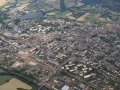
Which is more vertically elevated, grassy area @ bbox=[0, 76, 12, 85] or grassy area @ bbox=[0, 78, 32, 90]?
grassy area @ bbox=[0, 76, 12, 85]

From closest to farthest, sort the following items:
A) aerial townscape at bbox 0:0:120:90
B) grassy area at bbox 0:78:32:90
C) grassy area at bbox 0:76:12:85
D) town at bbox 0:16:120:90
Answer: grassy area at bbox 0:78:32:90
grassy area at bbox 0:76:12:85
aerial townscape at bbox 0:0:120:90
town at bbox 0:16:120:90

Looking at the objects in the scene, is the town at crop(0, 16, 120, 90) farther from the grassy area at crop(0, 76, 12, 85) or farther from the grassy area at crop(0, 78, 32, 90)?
the grassy area at crop(0, 76, 12, 85)

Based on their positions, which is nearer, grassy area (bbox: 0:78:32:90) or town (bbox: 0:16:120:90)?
grassy area (bbox: 0:78:32:90)

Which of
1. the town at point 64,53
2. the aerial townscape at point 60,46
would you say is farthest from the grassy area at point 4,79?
the town at point 64,53

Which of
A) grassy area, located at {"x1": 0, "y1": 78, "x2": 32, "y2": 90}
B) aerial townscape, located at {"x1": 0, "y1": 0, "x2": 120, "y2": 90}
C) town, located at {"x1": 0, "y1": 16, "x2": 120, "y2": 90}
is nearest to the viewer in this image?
grassy area, located at {"x1": 0, "y1": 78, "x2": 32, "y2": 90}

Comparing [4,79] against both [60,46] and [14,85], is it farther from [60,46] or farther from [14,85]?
[60,46]

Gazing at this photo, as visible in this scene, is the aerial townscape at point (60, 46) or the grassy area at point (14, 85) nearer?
the grassy area at point (14, 85)

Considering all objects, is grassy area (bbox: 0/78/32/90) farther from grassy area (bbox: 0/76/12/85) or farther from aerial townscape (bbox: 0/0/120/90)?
grassy area (bbox: 0/76/12/85)

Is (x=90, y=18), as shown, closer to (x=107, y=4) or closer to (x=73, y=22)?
(x=73, y=22)

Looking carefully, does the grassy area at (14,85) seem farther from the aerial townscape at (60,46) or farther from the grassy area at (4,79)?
the grassy area at (4,79)

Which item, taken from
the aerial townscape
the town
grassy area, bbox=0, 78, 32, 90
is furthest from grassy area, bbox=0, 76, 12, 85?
the town
